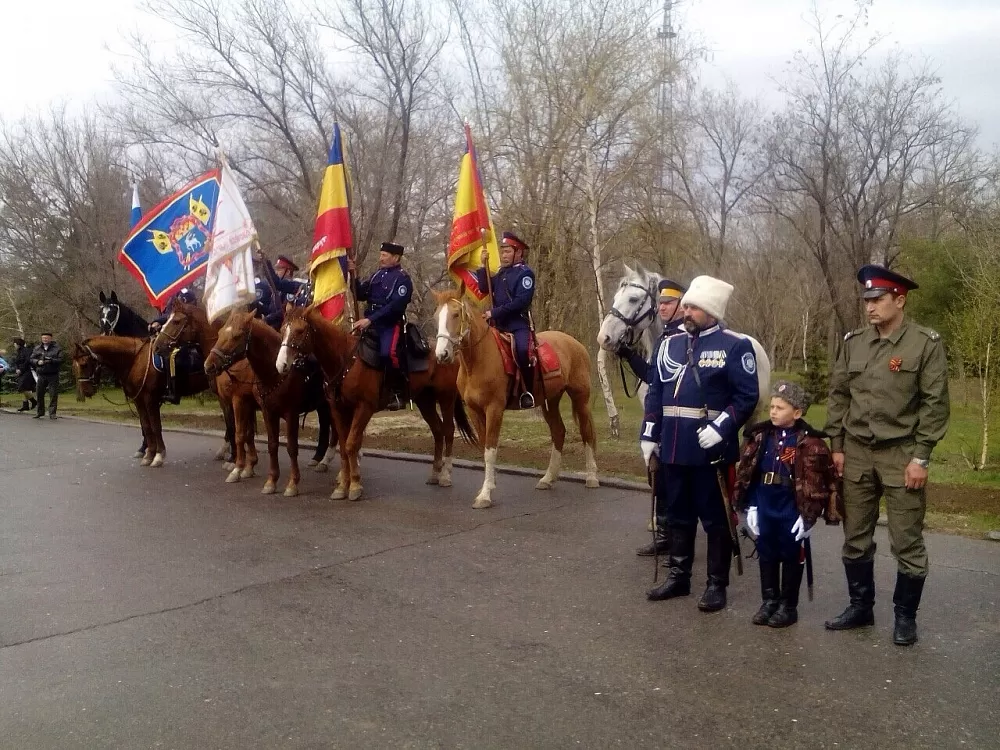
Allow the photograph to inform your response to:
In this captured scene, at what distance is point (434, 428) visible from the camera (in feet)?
32.6

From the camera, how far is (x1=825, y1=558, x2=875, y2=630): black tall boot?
481 cm

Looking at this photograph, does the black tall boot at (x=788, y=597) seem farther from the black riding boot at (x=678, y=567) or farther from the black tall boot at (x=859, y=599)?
the black riding boot at (x=678, y=567)

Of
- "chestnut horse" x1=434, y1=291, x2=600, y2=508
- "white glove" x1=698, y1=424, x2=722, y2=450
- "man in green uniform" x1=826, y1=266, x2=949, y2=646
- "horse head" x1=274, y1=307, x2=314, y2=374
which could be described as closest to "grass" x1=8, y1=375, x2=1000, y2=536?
"chestnut horse" x1=434, y1=291, x2=600, y2=508

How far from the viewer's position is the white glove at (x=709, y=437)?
16.1 feet

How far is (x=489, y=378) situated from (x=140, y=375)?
235 inches

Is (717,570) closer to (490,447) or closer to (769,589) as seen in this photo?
(769,589)

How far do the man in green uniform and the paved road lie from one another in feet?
1.20

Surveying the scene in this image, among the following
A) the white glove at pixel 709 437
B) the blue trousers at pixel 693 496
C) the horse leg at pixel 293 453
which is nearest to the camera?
the white glove at pixel 709 437

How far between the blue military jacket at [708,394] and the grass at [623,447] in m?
3.30

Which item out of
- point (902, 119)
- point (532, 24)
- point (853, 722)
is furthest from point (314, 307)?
point (902, 119)

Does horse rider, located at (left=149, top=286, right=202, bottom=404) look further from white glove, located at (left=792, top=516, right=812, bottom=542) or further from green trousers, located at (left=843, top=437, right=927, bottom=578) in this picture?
green trousers, located at (left=843, top=437, right=927, bottom=578)

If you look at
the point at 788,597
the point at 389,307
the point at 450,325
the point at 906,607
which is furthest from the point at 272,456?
the point at 906,607

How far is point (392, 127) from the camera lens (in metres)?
17.5

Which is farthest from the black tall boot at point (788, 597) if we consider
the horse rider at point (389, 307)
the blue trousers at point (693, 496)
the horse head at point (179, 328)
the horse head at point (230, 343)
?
the horse head at point (179, 328)
